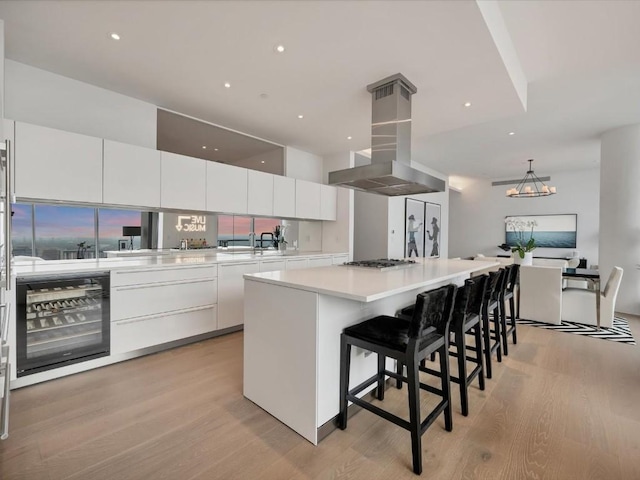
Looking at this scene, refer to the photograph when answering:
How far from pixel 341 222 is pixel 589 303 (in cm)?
358

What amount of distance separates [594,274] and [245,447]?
4.59 metres

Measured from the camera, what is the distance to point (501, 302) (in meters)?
2.76

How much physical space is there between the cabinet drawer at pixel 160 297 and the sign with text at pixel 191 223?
4.00 ft

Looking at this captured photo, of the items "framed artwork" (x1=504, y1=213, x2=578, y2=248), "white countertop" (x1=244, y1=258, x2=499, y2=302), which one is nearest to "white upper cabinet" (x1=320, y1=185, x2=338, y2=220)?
"white countertop" (x1=244, y1=258, x2=499, y2=302)

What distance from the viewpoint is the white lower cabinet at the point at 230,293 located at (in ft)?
10.6

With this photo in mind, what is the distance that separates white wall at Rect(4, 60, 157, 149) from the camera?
2.56 m

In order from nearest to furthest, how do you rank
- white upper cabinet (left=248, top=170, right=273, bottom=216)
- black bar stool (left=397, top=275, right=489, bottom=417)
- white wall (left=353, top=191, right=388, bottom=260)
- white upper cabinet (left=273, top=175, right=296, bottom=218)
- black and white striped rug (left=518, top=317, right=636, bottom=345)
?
black bar stool (left=397, top=275, right=489, bottom=417) → black and white striped rug (left=518, top=317, right=636, bottom=345) → white upper cabinet (left=248, top=170, right=273, bottom=216) → white upper cabinet (left=273, top=175, right=296, bottom=218) → white wall (left=353, top=191, right=388, bottom=260)

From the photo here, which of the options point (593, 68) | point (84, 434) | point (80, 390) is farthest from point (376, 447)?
point (593, 68)

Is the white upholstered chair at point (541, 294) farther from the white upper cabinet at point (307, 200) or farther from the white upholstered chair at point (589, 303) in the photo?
the white upper cabinet at point (307, 200)

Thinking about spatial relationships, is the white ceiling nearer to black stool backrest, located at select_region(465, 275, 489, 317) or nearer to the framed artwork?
black stool backrest, located at select_region(465, 275, 489, 317)

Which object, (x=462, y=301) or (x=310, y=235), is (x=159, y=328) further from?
(x=310, y=235)

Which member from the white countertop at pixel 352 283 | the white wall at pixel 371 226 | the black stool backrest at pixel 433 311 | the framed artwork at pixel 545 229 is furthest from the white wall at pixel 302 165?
the framed artwork at pixel 545 229

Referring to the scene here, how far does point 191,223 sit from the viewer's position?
13.3 feet

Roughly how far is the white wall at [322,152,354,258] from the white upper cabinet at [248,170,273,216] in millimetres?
1395
